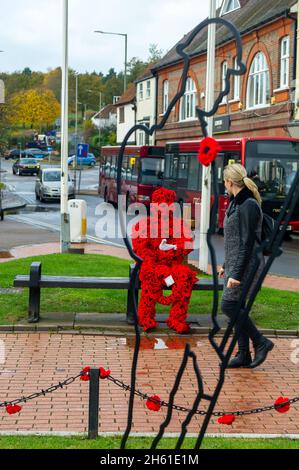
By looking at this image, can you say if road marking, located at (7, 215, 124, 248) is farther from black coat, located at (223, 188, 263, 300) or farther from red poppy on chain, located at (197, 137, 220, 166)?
red poppy on chain, located at (197, 137, 220, 166)

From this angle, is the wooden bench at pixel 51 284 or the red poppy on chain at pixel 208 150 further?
the wooden bench at pixel 51 284

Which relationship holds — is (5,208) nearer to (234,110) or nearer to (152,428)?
(234,110)

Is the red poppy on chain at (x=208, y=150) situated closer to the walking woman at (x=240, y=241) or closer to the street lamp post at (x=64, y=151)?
the walking woman at (x=240, y=241)

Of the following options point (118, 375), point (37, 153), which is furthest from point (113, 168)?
point (37, 153)

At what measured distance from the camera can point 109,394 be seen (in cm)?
752

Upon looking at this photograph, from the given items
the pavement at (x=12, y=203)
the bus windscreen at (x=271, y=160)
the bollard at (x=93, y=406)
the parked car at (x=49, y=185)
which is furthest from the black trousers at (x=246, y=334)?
the parked car at (x=49, y=185)

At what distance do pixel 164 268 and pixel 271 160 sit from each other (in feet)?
46.4

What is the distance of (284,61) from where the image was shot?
33.8 meters

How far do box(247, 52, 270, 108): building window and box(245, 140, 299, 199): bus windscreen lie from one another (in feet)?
40.2

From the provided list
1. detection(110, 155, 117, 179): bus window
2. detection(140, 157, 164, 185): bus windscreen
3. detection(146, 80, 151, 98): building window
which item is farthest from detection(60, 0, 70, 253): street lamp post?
detection(146, 80, 151, 98): building window

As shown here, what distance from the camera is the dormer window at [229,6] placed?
1723 inches

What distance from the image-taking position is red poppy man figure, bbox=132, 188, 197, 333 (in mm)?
10023

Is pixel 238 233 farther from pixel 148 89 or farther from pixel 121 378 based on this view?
pixel 148 89

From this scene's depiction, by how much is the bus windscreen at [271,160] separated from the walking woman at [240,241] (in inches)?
579
